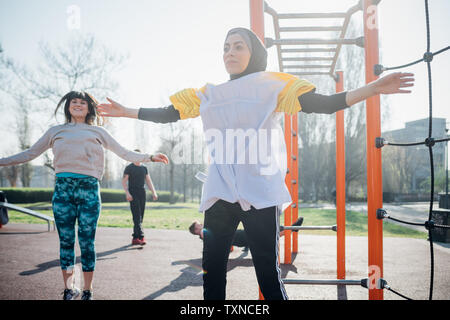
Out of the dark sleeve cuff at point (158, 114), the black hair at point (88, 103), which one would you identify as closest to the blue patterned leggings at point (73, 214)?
the black hair at point (88, 103)

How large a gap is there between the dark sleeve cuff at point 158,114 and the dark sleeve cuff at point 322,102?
2.19 feet

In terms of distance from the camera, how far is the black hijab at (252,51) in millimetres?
1602

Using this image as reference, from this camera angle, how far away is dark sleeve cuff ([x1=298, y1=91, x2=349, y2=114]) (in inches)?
54.1

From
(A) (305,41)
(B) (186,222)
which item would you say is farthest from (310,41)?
(B) (186,222)

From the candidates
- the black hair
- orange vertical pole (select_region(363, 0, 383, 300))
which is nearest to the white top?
orange vertical pole (select_region(363, 0, 383, 300))

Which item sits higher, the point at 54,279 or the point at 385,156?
the point at 385,156

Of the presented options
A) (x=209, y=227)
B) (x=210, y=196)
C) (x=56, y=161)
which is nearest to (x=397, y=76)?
(x=210, y=196)

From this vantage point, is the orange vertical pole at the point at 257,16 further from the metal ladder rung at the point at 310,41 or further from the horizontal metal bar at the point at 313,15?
the horizontal metal bar at the point at 313,15

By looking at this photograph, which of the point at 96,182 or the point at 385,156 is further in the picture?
the point at 385,156

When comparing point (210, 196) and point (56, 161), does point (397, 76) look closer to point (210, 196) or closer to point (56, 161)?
point (210, 196)

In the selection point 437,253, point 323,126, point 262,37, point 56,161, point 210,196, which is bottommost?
point 437,253

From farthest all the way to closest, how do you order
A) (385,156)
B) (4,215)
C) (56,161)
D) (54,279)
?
1. (385,156)
2. (4,215)
3. (54,279)
4. (56,161)

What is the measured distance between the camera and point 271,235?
1.43 m

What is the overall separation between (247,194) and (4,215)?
21.9 ft
